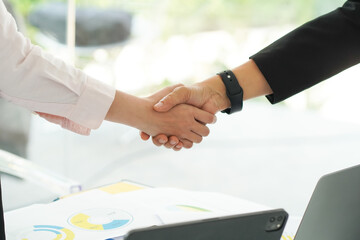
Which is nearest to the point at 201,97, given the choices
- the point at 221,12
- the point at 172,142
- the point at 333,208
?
the point at 172,142

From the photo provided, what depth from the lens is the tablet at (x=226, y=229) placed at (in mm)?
720

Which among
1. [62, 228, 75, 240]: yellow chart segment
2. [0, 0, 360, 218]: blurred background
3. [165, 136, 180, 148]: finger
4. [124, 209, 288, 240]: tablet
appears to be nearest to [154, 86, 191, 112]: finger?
[165, 136, 180, 148]: finger

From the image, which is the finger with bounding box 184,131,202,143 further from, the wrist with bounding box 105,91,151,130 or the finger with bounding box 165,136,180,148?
the wrist with bounding box 105,91,151,130

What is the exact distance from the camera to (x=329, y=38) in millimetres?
1714

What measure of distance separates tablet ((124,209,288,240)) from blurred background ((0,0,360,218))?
246 cm

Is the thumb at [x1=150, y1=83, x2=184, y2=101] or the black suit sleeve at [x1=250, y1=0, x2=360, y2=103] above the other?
the thumb at [x1=150, y1=83, x2=184, y2=101]

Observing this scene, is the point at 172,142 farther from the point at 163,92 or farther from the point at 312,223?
the point at 312,223

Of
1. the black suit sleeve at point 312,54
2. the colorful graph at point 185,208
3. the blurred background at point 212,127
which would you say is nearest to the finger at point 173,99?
the black suit sleeve at point 312,54

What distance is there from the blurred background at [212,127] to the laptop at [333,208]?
226 cm

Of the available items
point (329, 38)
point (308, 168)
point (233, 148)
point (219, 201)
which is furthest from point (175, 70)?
point (219, 201)

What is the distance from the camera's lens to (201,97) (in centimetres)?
180

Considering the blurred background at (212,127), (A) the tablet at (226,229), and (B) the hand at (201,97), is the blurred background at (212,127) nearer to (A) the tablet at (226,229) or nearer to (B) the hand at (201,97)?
(B) the hand at (201,97)

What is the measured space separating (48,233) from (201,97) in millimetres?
738

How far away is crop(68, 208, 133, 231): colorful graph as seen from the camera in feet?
4.21
